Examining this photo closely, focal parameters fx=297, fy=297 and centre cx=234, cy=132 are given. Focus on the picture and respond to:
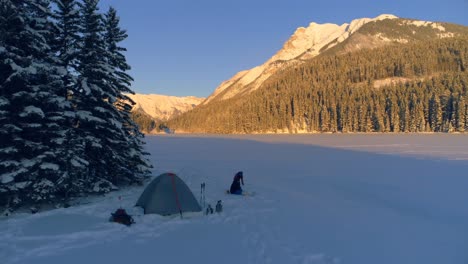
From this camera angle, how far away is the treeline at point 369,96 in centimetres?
9556

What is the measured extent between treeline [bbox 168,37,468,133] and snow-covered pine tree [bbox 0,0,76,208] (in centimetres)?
10224

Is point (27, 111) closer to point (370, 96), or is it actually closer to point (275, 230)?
point (275, 230)

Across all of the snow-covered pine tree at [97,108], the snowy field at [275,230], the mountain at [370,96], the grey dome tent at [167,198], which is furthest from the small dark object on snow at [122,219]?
the mountain at [370,96]

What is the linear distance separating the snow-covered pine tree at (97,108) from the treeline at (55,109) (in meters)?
0.05

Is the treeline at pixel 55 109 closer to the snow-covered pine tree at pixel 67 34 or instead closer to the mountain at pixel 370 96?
the snow-covered pine tree at pixel 67 34

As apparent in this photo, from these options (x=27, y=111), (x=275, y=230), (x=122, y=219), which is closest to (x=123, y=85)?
(x=27, y=111)

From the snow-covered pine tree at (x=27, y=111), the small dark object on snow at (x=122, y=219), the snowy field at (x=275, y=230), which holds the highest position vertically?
the snow-covered pine tree at (x=27, y=111)

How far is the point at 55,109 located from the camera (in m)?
12.6

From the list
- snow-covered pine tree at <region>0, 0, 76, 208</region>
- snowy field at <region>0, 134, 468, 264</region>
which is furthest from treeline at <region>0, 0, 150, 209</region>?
snowy field at <region>0, 134, 468, 264</region>

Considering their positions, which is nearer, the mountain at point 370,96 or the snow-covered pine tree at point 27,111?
the snow-covered pine tree at point 27,111

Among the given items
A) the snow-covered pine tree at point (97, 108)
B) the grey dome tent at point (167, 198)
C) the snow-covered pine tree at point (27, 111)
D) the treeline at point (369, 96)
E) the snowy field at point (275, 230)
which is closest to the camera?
the snowy field at point (275, 230)

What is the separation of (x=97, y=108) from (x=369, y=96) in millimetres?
120791

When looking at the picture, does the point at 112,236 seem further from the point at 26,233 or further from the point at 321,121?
the point at 321,121

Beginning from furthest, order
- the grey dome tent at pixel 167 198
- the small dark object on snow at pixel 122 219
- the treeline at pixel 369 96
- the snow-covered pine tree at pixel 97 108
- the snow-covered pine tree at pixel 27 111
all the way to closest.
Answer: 1. the treeline at pixel 369 96
2. the snow-covered pine tree at pixel 97 108
3. the grey dome tent at pixel 167 198
4. the snow-covered pine tree at pixel 27 111
5. the small dark object on snow at pixel 122 219
